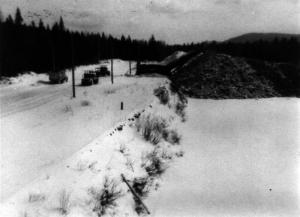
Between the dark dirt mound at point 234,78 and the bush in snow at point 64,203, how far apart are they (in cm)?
3232

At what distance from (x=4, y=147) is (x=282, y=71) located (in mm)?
48943

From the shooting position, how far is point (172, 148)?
60.0ft

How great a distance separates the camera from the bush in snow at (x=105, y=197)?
9594 millimetres

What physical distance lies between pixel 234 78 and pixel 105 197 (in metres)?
38.1

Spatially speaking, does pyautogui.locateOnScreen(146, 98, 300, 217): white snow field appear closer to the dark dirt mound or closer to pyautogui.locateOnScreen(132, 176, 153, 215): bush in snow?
pyautogui.locateOnScreen(132, 176, 153, 215): bush in snow

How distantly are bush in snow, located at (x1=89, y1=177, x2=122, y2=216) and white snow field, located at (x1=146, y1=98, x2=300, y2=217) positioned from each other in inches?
66.8

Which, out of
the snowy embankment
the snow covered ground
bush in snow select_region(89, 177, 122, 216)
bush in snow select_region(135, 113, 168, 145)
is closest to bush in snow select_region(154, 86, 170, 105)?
the snow covered ground

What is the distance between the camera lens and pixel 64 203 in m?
8.83

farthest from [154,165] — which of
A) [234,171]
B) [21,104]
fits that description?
[21,104]

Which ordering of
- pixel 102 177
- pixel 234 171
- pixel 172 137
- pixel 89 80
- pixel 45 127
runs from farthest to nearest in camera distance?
1. pixel 89 80
2. pixel 172 137
3. pixel 45 127
4. pixel 234 171
5. pixel 102 177

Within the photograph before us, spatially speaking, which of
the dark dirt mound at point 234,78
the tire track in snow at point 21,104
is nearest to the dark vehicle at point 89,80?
the tire track in snow at point 21,104

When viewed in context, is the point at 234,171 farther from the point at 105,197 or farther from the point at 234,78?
the point at 234,78

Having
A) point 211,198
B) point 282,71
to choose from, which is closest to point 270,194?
point 211,198

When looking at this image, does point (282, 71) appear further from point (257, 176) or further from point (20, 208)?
point (20, 208)
